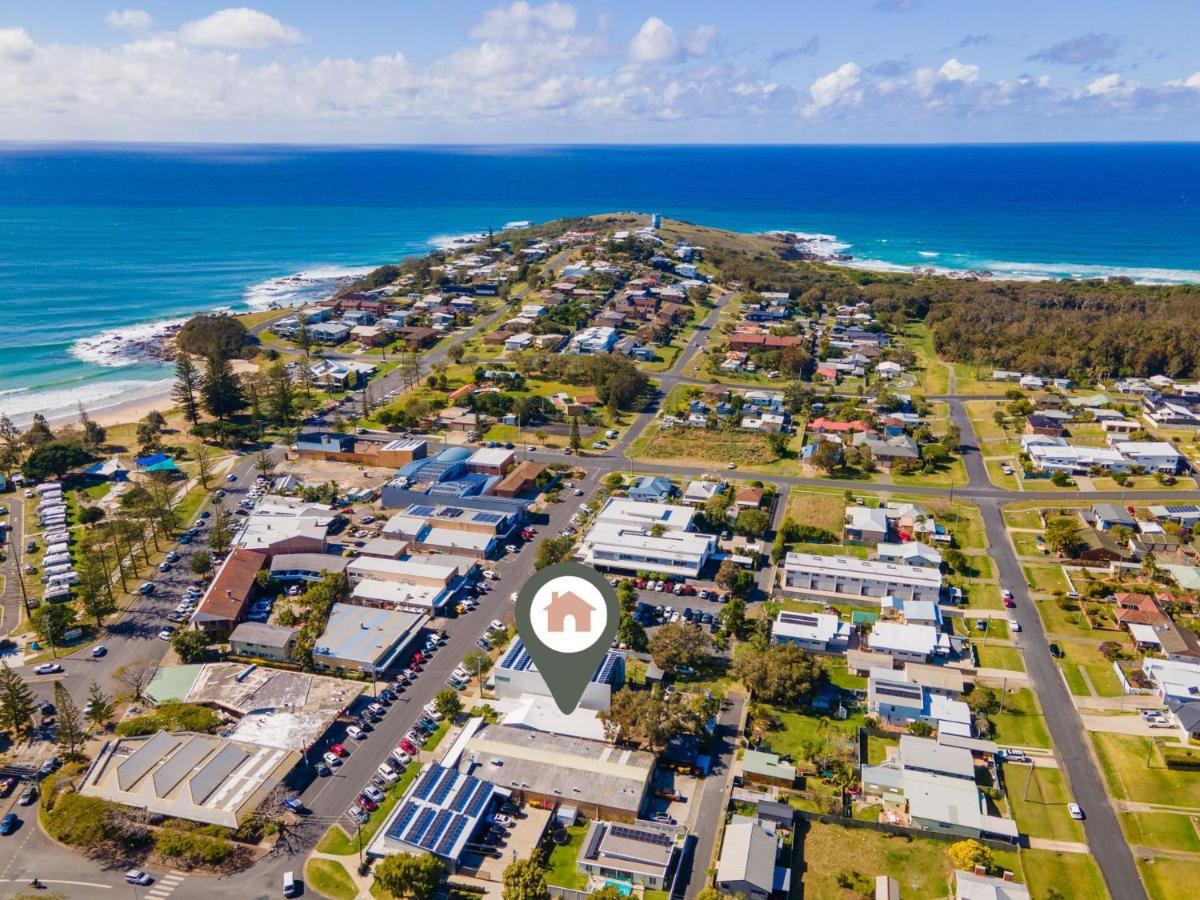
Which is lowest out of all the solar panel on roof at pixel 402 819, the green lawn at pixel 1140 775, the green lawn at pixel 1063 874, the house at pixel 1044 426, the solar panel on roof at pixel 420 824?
the house at pixel 1044 426

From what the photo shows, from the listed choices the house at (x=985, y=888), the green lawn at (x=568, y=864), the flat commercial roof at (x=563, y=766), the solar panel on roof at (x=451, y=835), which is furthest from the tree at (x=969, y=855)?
the solar panel on roof at (x=451, y=835)

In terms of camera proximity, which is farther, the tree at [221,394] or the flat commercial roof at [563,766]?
the tree at [221,394]

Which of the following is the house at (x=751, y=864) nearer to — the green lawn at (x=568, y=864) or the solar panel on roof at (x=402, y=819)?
the green lawn at (x=568, y=864)

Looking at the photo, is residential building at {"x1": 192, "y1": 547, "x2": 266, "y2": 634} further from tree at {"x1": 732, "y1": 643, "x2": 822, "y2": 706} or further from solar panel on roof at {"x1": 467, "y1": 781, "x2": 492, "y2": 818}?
tree at {"x1": 732, "y1": 643, "x2": 822, "y2": 706}

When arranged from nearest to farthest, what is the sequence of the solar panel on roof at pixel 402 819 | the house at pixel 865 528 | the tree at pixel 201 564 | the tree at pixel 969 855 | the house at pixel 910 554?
the tree at pixel 969 855 < the solar panel on roof at pixel 402 819 < the tree at pixel 201 564 < the house at pixel 910 554 < the house at pixel 865 528

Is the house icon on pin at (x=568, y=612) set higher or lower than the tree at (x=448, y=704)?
higher

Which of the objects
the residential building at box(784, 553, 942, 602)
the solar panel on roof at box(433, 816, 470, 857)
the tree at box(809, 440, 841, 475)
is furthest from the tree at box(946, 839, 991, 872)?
the tree at box(809, 440, 841, 475)
